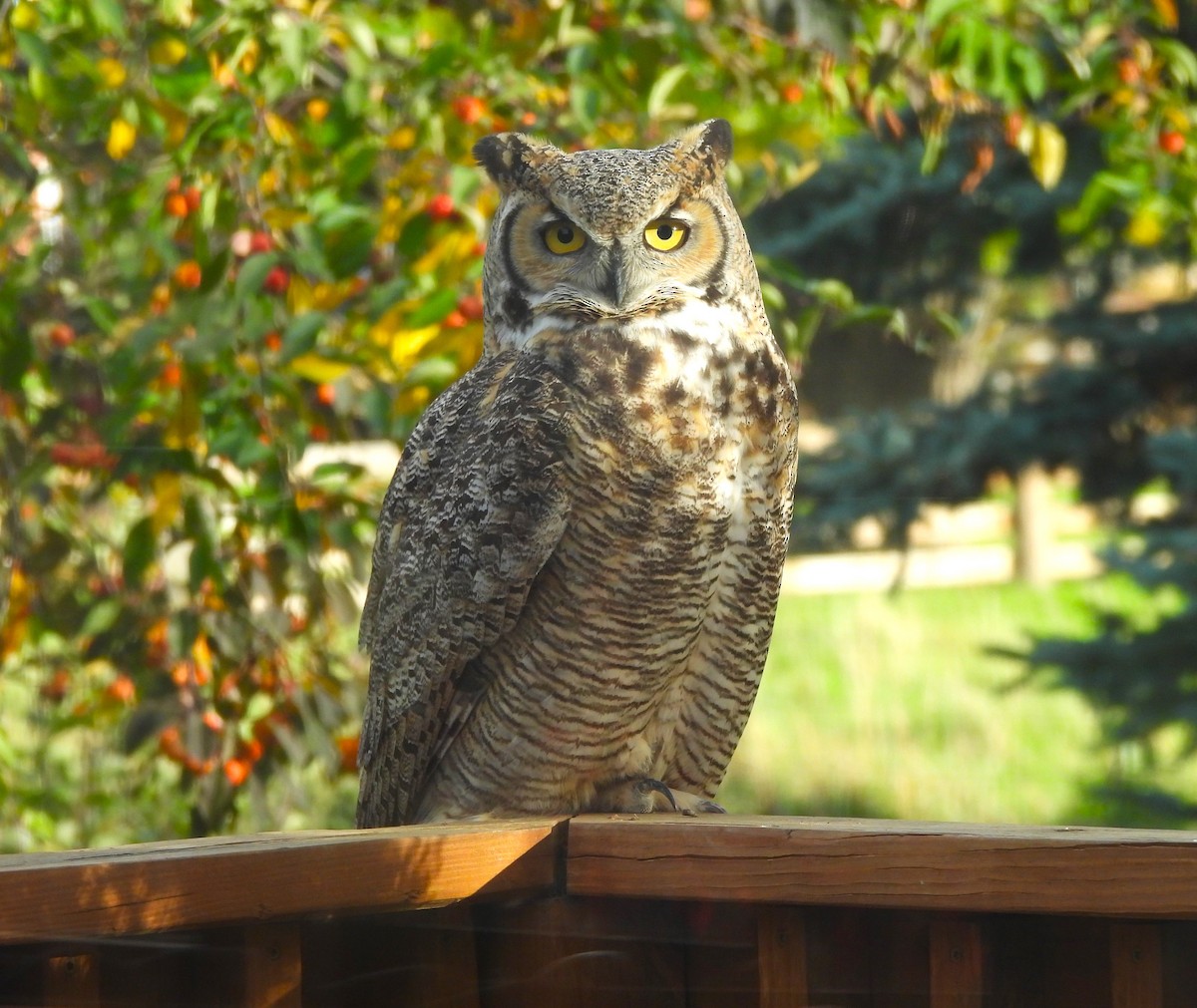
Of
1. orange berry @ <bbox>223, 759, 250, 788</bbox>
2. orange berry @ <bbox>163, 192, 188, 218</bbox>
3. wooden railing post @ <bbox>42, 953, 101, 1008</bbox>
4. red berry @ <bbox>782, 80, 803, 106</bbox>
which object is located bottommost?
orange berry @ <bbox>223, 759, 250, 788</bbox>

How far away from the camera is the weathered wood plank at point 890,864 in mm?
1208

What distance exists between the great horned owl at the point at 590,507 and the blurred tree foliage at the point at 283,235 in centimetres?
26

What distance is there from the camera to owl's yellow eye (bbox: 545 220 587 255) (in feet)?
6.89

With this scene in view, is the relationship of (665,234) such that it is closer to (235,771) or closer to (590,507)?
(590,507)

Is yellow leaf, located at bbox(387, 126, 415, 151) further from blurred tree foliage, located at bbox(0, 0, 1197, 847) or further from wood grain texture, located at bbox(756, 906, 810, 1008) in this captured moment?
wood grain texture, located at bbox(756, 906, 810, 1008)

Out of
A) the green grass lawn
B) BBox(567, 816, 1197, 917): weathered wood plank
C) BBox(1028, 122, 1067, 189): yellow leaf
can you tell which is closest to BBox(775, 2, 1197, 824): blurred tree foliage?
the green grass lawn

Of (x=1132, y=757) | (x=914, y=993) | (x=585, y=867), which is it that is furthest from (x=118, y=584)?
(x=1132, y=757)

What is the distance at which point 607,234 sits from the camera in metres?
2.04

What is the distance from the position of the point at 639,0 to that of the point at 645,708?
1510 millimetres

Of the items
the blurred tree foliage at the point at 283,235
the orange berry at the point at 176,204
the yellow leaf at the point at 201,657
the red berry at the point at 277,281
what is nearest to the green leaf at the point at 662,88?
the blurred tree foliage at the point at 283,235

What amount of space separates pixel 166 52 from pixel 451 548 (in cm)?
140

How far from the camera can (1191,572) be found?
5.26 meters

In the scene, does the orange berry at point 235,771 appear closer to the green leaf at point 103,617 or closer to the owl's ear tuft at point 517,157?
the green leaf at point 103,617

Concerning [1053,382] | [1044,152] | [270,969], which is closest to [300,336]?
[270,969]
